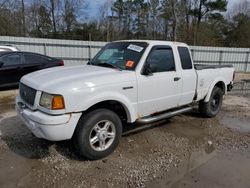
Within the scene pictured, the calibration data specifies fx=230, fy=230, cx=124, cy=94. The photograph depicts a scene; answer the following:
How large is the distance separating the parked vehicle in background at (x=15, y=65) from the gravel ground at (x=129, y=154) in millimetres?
2612

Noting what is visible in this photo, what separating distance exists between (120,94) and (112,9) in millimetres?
34994

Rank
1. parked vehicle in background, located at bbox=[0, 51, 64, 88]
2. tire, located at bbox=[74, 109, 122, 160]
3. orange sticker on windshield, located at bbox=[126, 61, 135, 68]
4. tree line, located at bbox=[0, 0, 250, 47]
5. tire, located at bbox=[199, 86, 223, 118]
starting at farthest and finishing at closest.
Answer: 1. tree line, located at bbox=[0, 0, 250, 47]
2. parked vehicle in background, located at bbox=[0, 51, 64, 88]
3. tire, located at bbox=[199, 86, 223, 118]
4. orange sticker on windshield, located at bbox=[126, 61, 135, 68]
5. tire, located at bbox=[74, 109, 122, 160]

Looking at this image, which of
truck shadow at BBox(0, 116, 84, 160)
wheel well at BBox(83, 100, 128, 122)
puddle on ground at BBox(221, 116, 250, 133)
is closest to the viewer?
wheel well at BBox(83, 100, 128, 122)

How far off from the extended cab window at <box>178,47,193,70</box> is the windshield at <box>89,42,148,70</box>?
998mm

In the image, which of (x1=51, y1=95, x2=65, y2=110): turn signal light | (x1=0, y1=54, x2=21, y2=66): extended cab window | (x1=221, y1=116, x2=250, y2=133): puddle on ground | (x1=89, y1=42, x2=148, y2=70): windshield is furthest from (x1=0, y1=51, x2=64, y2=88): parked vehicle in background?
(x1=221, y1=116, x2=250, y2=133): puddle on ground

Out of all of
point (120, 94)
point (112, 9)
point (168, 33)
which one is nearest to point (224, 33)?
point (168, 33)

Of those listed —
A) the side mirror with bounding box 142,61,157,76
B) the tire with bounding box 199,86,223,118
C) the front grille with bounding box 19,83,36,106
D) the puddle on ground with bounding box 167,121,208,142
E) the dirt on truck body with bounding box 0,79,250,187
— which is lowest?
the puddle on ground with bounding box 167,121,208,142

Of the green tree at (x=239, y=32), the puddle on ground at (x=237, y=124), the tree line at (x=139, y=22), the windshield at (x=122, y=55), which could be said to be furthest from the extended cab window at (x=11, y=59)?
the green tree at (x=239, y=32)

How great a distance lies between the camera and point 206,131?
508cm

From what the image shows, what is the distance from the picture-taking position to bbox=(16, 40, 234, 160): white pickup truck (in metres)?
3.14

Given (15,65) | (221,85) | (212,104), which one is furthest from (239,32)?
(15,65)

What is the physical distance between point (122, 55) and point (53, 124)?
73.5 inches

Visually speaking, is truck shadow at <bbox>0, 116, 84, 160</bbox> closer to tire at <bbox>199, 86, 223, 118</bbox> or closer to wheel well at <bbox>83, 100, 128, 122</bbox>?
wheel well at <bbox>83, 100, 128, 122</bbox>

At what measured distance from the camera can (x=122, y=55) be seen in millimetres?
4246
